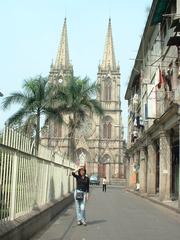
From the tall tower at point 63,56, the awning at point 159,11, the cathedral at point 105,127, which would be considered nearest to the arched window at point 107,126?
the cathedral at point 105,127

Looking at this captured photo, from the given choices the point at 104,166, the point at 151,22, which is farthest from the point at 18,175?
the point at 104,166

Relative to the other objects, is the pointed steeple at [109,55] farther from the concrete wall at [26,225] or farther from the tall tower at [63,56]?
the concrete wall at [26,225]

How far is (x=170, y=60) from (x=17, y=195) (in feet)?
71.4

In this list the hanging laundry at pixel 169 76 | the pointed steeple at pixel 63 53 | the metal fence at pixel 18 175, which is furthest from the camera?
the pointed steeple at pixel 63 53

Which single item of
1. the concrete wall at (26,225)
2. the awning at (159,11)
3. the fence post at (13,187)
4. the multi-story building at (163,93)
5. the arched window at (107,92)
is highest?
the arched window at (107,92)

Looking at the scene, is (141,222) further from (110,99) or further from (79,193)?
(110,99)

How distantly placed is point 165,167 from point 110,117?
87568 millimetres

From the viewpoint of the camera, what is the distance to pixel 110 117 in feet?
393

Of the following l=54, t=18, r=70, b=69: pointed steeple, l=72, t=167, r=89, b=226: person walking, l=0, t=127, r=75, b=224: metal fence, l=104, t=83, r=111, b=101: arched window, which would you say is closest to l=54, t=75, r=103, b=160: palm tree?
l=72, t=167, r=89, b=226: person walking

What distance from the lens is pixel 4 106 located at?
37.6 meters

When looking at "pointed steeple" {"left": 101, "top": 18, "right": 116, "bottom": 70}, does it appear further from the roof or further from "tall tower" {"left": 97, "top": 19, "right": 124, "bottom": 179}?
the roof

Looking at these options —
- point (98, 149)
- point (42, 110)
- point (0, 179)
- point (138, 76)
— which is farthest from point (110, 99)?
point (0, 179)

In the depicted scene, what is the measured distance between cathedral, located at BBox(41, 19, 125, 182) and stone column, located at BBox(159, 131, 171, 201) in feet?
266

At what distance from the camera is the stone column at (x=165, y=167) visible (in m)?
31.3
